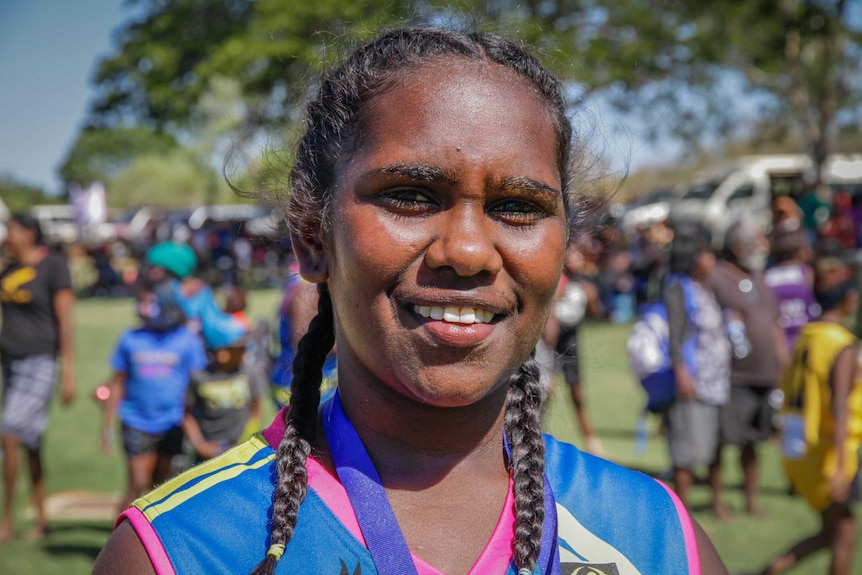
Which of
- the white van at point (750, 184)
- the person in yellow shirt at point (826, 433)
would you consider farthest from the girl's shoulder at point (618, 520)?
the white van at point (750, 184)

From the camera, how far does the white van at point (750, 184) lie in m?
19.7

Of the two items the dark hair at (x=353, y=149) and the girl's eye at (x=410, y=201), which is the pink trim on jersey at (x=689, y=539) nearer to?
the dark hair at (x=353, y=149)

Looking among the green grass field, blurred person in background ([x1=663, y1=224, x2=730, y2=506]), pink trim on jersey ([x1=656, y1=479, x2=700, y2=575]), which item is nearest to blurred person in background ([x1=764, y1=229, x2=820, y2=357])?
the green grass field

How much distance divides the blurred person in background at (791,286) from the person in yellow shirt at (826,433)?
220 cm

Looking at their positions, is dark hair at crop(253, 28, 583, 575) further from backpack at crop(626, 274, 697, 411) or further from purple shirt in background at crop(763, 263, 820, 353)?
purple shirt in background at crop(763, 263, 820, 353)

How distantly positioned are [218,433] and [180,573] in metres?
4.22

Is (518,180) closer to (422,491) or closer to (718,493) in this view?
(422,491)

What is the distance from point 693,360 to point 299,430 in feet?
15.8

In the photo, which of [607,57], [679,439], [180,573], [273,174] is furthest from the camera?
[607,57]

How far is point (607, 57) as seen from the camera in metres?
17.1

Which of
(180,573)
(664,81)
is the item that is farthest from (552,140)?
(664,81)

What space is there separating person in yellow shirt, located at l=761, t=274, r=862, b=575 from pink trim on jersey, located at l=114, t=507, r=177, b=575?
4.26 meters

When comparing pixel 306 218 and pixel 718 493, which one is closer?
pixel 306 218

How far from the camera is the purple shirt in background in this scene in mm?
7316
